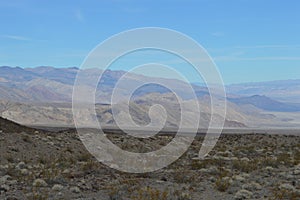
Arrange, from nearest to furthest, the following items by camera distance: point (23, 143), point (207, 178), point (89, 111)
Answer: point (207, 178), point (23, 143), point (89, 111)

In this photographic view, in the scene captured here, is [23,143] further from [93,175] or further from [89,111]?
[89,111]

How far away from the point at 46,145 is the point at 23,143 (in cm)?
159

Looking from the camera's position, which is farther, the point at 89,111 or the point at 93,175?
the point at 89,111

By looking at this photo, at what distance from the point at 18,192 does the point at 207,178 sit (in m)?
7.47

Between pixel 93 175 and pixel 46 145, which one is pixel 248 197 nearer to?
pixel 93 175

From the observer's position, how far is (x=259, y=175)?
17812 mm

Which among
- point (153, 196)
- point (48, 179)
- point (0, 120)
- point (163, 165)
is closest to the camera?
point (153, 196)

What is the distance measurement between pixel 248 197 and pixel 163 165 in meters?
8.42

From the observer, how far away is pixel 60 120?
16938 centimetres

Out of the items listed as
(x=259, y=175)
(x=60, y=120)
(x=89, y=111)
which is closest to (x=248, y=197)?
(x=259, y=175)

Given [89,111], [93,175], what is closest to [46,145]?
[93,175]

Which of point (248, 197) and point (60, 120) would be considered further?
point (60, 120)

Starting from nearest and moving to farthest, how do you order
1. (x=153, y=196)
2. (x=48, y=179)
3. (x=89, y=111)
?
(x=153, y=196) → (x=48, y=179) → (x=89, y=111)

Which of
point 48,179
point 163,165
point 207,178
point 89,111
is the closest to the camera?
point 48,179
